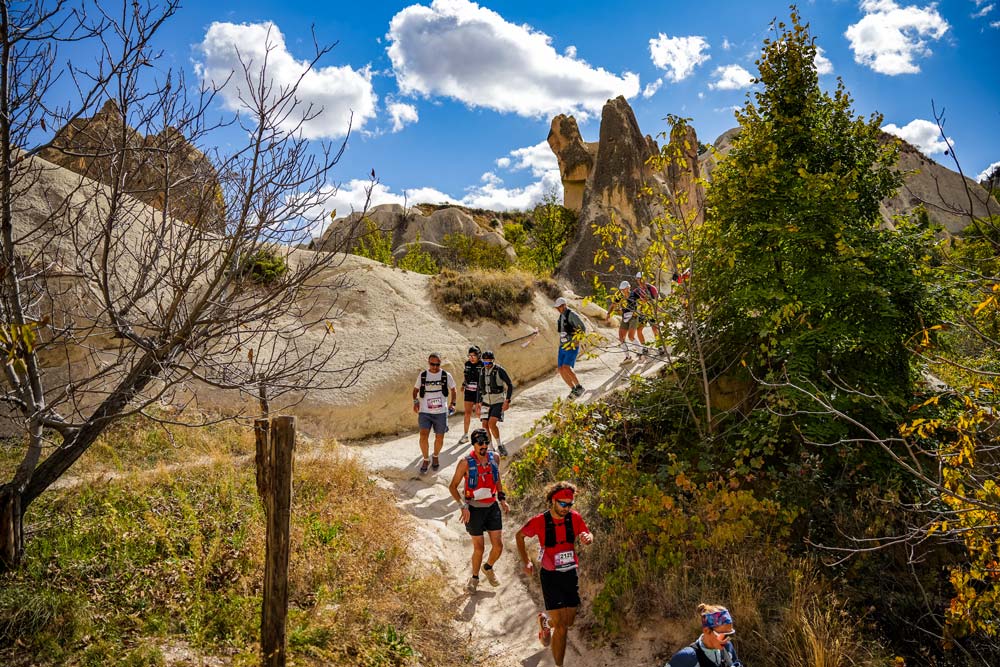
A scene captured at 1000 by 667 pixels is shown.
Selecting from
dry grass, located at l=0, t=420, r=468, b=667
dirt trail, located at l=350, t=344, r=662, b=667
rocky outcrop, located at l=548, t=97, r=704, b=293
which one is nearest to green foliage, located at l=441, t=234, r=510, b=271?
rocky outcrop, located at l=548, t=97, r=704, b=293

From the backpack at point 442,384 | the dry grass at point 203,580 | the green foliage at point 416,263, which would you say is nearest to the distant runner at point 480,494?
the dry grass at point 203,580

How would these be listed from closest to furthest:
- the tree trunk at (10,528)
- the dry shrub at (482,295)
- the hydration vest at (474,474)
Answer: the tree trunk at (10,528) < the hydration vest at (474,474) < the dry shrub at (482,295)

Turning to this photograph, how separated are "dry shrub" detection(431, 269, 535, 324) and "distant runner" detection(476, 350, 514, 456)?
229 inches

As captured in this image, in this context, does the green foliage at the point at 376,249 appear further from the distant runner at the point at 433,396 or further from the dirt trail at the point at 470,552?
the distant runner at the point at 433,396

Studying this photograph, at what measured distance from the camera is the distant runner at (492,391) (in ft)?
33.2

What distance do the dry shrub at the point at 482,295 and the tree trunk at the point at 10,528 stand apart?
11.2 meters

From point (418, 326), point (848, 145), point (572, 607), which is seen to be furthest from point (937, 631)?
point (418, 326)

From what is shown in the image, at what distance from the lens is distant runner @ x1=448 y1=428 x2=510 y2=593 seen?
279 inches

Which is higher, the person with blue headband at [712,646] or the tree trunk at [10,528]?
the tree trunk at [10,528]

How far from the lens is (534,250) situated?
33875mm

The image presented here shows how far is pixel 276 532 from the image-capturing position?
4.73 m

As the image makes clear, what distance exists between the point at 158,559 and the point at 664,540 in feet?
17.5

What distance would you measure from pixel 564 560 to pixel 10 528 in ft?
15.8

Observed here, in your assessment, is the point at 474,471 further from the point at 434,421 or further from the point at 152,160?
the point at 152,160
